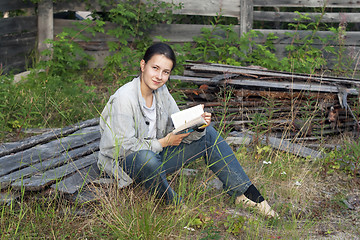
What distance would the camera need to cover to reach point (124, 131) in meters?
3.91

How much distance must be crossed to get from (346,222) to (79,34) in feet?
19.8

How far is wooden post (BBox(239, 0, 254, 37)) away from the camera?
9.46 meters

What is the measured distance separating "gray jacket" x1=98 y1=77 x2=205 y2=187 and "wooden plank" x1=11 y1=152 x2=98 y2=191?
0.32 m

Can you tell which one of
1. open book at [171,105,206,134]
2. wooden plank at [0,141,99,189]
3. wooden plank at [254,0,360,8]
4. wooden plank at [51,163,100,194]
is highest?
wooden plank at [254,0,360,8]

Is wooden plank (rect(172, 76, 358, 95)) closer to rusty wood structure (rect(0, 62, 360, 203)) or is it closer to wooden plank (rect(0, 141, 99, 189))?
rusty wood structure (rect(0, 62, 360, 203))

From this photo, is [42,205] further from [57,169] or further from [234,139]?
[234,139]

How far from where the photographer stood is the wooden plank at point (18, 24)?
8023 mm

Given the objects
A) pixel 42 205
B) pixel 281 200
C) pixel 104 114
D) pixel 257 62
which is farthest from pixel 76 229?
pixel 257 62

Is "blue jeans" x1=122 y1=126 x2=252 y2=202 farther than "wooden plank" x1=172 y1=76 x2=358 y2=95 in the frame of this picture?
No

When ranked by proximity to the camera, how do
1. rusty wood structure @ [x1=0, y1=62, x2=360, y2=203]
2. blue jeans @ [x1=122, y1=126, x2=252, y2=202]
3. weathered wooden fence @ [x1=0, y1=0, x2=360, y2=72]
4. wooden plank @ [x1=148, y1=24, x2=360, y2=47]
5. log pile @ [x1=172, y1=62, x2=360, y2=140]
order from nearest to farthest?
1. blue jeans @ [x1=122, y1=126, x2=252, y2=202]
2. rusty wood structure @ [x1=0, y1=62, x2=360, y2=203]
3. log pile @ [x1=172, y1=62, x2=360, y2=140]
4. weathered wooden fence @ [x1=0, y1=0, x2=360, y2=72]
5. wooden plank @ [x1=148, y1=24, x2=360, y2=47]

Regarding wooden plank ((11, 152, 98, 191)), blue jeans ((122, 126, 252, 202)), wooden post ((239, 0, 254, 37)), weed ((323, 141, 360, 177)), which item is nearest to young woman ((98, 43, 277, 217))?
blue jeans ((122, 126, 252, 202))

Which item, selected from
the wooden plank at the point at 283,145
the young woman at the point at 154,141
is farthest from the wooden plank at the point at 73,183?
the wooden plank at the point at 283,145

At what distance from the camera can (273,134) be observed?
21.4ft

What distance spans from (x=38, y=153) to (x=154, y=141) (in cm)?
155
